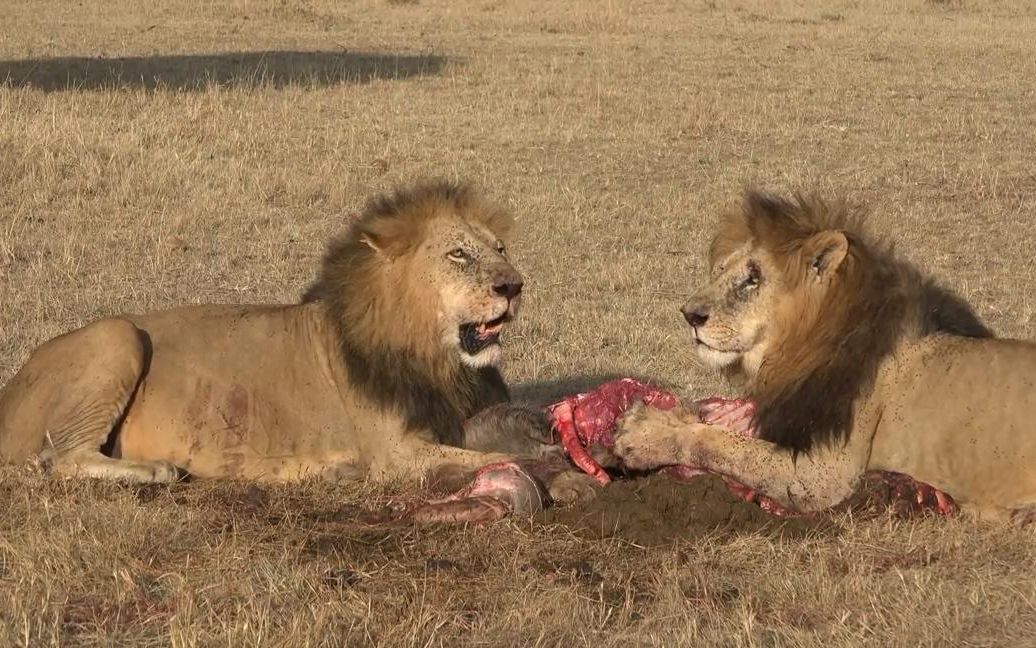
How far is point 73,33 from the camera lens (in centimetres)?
2106

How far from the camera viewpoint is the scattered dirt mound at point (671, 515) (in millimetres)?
4793

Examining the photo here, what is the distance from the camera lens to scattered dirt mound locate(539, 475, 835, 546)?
15.7ft

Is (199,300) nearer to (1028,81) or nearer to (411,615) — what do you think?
(411,615)

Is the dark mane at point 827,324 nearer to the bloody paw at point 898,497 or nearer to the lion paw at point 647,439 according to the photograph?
the bloody paw at point 898,497

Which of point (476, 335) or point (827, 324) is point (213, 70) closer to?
point (476, 335)

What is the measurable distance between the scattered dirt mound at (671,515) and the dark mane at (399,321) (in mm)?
692

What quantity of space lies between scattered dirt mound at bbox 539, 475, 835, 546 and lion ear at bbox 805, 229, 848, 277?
2.51ft

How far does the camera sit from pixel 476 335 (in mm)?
5449

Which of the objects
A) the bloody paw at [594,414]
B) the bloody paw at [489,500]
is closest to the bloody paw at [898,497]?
the bloody paw at [594,414]

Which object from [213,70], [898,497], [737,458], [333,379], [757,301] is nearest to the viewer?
[898,497]

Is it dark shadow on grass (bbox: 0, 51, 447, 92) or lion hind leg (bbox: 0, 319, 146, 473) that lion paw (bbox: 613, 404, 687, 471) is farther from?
dark shadow on grass (bbox: 0, 51, 447, 92)

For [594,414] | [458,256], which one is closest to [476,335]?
[458,256]

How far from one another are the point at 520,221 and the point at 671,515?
552 cm

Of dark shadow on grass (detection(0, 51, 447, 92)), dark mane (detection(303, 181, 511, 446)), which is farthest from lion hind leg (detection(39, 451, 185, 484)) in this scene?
dark shadow on grass (detection(0, 51, 447, 92))
